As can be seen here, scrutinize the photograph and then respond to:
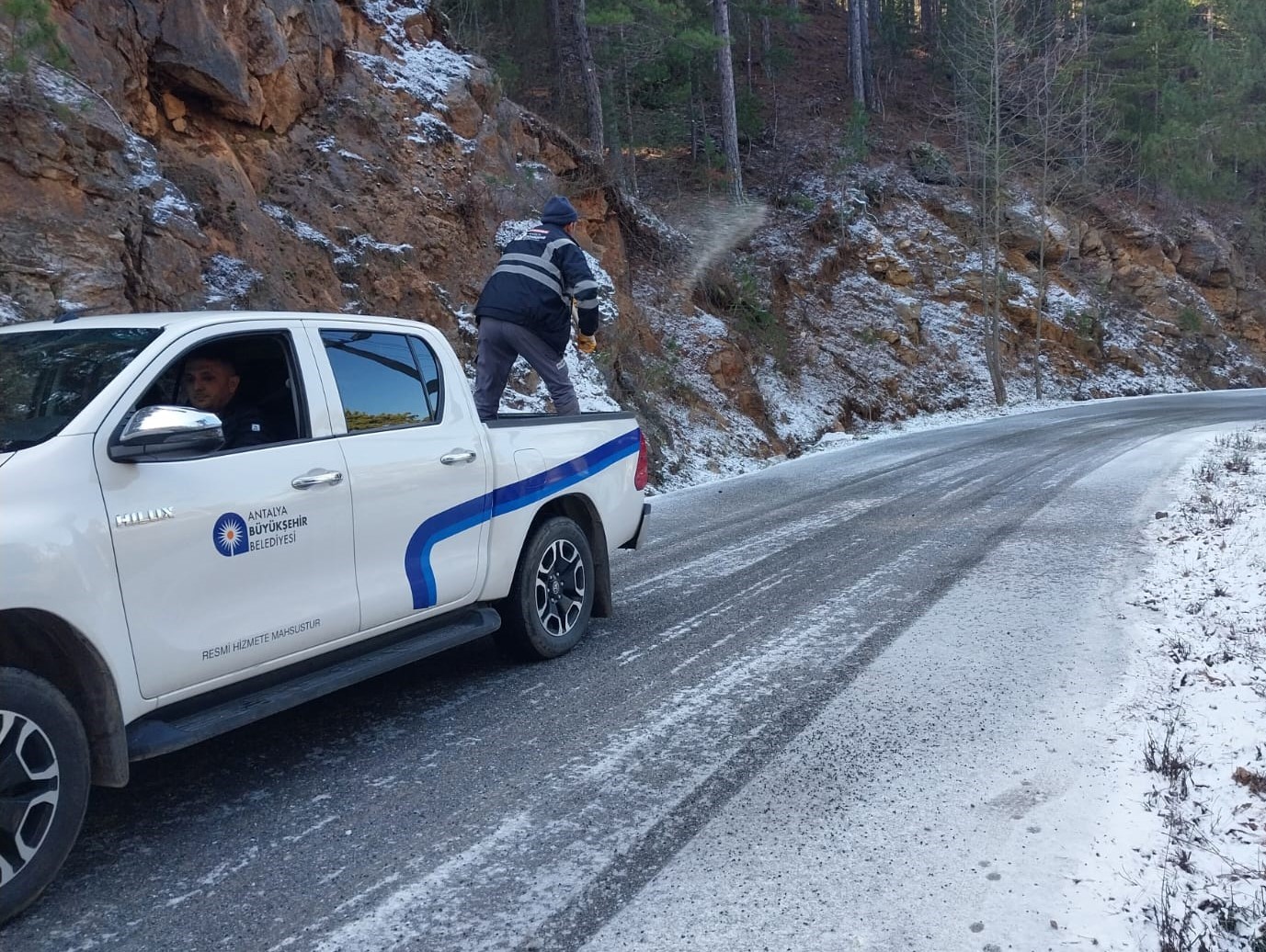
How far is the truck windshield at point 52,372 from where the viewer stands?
11.9 feet

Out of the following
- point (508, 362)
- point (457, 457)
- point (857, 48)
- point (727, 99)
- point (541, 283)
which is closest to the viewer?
point (457, 457)

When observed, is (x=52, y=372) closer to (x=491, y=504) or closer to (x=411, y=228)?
(x=491, y=504)

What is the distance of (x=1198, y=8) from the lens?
51.1 meters

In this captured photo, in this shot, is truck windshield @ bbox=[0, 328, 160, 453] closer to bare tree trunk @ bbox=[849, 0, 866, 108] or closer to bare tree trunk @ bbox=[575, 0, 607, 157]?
bare tree trunk @ bbox=[575, 0, 607, 157]

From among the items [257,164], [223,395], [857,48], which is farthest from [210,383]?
[857,48]

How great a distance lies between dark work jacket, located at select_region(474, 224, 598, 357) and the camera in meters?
7.37

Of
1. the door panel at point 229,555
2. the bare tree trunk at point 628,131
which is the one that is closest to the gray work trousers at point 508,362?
the door panel at point 229,555

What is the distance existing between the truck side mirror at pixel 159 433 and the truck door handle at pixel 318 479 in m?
0.55

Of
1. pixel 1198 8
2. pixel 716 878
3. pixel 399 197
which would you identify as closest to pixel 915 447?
pixel 399 197

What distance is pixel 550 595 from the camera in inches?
235

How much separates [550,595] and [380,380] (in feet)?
5.46

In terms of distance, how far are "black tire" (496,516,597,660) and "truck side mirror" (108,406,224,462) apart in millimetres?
2334

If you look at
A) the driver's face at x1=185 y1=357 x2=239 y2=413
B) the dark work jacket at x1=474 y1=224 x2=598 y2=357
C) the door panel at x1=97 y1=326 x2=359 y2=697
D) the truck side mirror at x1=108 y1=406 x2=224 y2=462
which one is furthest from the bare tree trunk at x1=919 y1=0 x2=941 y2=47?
the truck side mirror at x1=108 y1=406 x2=224 y2=462

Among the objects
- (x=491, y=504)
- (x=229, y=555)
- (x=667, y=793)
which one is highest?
(x=229, y=555)
